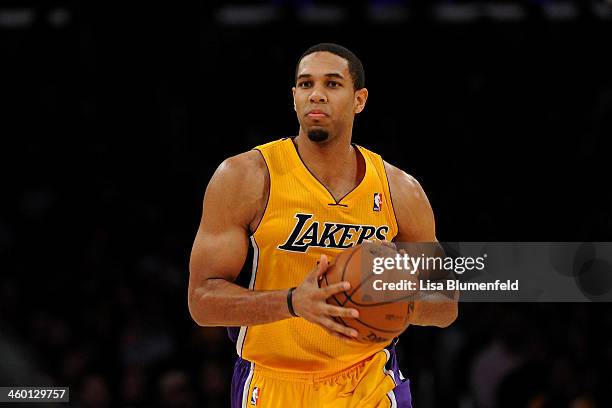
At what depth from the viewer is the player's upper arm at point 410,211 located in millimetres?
4152

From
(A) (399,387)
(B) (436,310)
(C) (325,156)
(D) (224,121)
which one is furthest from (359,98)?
(D) (224,121)

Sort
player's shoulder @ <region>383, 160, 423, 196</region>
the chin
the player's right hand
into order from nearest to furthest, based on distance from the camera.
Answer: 1. the player's right hand
2. the chin
3. player's shoulder @ <region>383, 160, 423, 196</region>

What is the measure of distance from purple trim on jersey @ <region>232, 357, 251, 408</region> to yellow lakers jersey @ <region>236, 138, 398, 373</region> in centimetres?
7

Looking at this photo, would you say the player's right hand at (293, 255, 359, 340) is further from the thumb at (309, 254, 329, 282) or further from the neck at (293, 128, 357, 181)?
the neck at (293, 128, 357, 181)

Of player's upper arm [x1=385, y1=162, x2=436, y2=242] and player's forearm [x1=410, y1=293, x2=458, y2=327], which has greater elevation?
Answer: player's upper arm [x1=385, y1=162, x2=436, y2=242]

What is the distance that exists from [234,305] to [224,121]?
6.05 m

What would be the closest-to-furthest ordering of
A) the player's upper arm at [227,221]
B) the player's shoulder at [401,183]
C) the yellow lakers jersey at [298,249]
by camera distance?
the player's upper arm at [227,221]
the yellow lakers jersey at [298,249]
the player's shoulder at [401,183]

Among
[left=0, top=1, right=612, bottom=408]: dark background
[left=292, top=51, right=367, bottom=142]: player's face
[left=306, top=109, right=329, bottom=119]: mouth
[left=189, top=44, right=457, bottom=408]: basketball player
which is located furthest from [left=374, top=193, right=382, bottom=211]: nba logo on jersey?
[left=0, top=1, right=612, bottom=408]: dark background

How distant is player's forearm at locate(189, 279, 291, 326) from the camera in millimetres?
3498

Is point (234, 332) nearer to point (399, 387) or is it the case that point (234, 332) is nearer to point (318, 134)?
point (399, 387)

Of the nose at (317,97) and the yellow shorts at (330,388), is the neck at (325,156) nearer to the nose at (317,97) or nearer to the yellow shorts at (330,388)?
the nose at (317,97)

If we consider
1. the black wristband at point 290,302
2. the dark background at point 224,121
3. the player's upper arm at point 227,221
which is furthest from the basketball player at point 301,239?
the dark background at point 224,121

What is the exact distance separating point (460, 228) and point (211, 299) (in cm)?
522

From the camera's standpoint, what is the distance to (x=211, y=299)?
3682 mm
